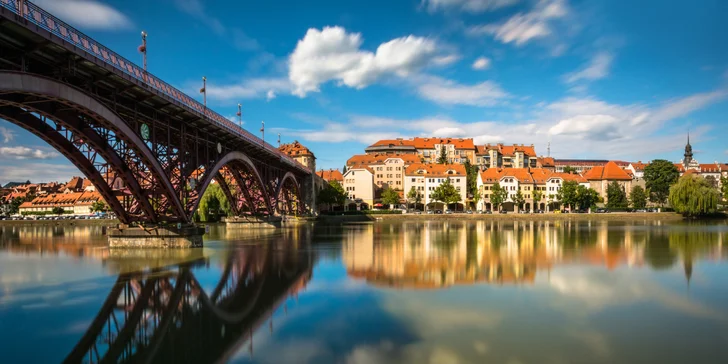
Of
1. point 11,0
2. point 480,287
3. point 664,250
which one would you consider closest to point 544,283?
point 480,287

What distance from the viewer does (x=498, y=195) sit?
98.7m

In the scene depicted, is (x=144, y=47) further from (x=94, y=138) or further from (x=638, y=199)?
(x=638, y=199)

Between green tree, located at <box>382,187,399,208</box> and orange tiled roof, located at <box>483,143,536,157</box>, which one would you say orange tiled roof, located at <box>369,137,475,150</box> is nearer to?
orange tiled roof, located at <box>483,143,536,157</box>

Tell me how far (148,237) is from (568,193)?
291 ft

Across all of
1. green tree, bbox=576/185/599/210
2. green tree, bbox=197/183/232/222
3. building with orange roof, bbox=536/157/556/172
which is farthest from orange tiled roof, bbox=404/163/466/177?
building with orange roof, bbox=536/157/556/172

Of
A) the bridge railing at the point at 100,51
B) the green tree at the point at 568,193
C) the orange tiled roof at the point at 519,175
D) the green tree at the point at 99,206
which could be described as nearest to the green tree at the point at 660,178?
the green tree at the point at 568,193

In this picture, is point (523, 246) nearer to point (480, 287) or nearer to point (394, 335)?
point (480, 287)

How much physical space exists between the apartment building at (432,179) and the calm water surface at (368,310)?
7933 cm

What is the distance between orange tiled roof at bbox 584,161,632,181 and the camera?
362 ft

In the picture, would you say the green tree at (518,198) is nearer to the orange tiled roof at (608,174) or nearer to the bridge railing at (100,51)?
the orange tiled roof at (608,174)

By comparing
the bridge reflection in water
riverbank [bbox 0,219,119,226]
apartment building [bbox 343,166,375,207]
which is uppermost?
apartment building [bbox 343,166,375,207]

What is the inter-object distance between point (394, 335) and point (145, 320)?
26.2ft

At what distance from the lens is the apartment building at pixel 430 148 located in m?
143

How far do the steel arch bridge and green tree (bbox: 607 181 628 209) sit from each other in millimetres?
90399
